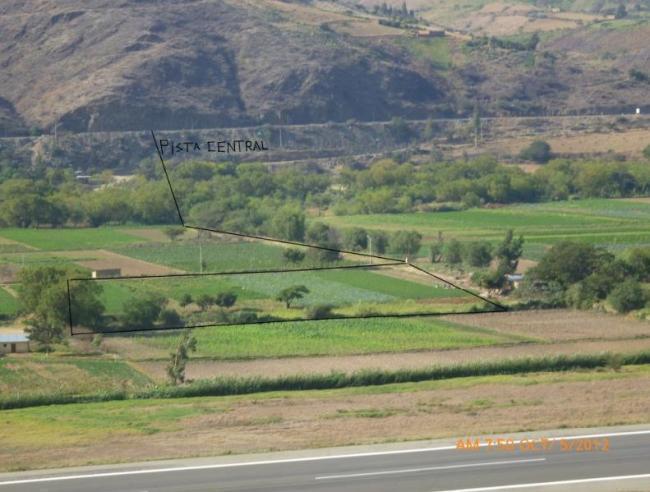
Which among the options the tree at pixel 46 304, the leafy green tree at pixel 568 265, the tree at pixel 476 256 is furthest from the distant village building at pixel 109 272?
the leafy green tree at pixel 568 265

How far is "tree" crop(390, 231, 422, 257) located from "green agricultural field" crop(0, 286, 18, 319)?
8.86 meters

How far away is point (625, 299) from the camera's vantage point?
3491 cm

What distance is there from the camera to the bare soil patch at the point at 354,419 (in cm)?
2227

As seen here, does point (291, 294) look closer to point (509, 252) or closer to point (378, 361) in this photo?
point (378, 361)

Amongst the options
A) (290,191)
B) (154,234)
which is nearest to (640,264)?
(290,191)

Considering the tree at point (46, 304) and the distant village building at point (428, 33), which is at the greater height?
the distant village building at point (428, 33)

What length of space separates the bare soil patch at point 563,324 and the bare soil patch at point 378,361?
2.29 ft

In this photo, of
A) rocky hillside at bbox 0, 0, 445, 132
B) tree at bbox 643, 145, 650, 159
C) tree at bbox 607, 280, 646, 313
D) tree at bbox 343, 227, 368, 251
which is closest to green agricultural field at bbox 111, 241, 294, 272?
tree at bbox 343, 227, 368, 251

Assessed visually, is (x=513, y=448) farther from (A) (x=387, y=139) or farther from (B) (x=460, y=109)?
(B) (x=460, y=109)

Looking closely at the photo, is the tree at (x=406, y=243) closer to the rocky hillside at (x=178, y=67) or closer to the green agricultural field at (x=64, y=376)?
the green agricultural field at (x=64, y=376)

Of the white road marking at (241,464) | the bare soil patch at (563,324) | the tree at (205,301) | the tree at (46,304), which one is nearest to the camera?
the white road marking at (241,464)

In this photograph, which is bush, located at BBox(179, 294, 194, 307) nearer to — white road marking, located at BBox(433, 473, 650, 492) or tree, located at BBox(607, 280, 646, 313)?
white road marking, located at BBox(433, 473, 650, 492)

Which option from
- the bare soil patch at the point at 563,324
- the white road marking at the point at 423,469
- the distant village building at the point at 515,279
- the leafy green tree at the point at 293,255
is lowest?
the bare soil patch at the point at 563,324

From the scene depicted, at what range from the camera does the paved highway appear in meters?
19.3
